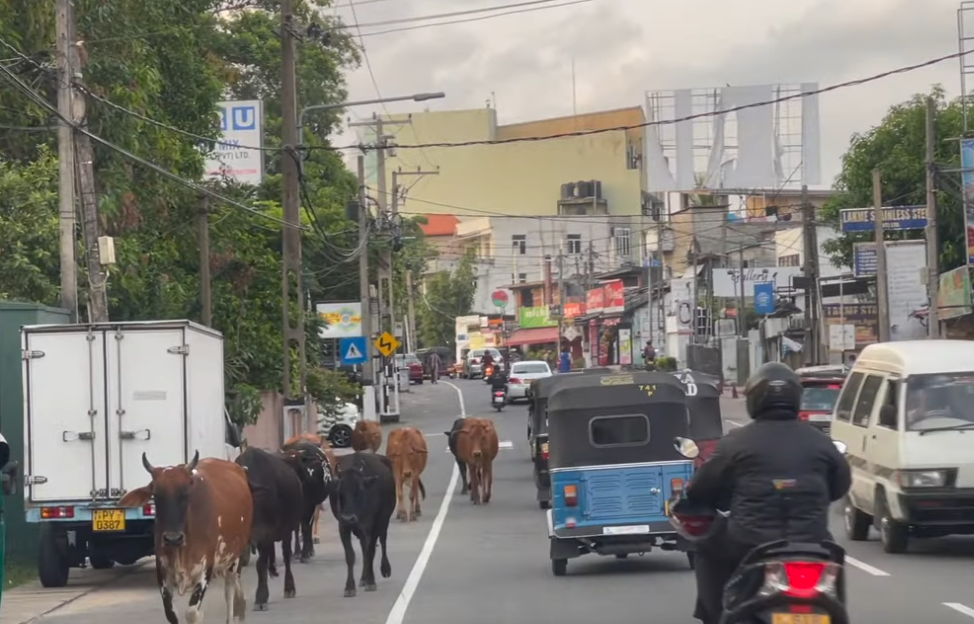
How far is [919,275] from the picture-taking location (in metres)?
52.3

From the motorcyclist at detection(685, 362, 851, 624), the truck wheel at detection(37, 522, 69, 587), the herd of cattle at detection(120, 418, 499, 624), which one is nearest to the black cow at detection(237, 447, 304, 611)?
the herd of cattle at detection(120, 418, 499, 624)

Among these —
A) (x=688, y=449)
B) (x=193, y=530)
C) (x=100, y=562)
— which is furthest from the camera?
(x=100, y=562)

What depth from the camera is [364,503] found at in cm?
1653

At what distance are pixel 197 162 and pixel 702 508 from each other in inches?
970

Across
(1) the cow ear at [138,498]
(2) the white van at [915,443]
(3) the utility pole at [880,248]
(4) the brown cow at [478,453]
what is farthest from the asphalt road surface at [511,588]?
(3) the utility pole at [880,248]

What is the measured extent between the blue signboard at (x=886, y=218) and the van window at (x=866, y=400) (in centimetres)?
2688

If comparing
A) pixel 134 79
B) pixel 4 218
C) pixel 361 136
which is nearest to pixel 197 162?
pixel 134 79

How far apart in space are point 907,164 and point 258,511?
4252 centimetres

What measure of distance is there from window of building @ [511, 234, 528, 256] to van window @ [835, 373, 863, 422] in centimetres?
9803

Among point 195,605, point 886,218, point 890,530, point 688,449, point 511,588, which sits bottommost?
point 511,588

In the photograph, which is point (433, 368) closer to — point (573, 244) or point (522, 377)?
point (573, 244)

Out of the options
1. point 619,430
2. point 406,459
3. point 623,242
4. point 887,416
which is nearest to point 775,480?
point 619,430

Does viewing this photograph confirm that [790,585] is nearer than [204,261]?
Yes

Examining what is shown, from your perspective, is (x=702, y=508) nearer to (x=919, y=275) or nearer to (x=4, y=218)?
(x=4, y=218)
